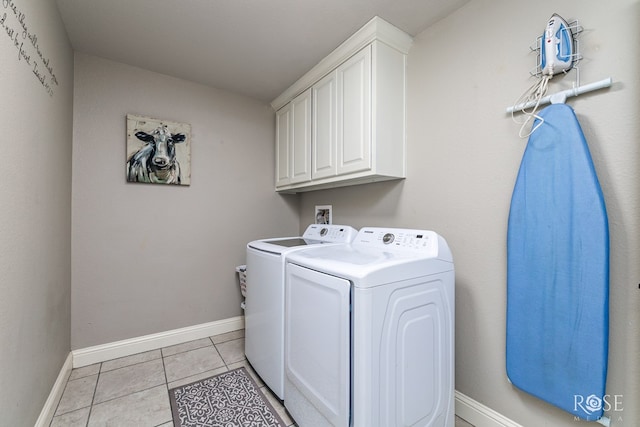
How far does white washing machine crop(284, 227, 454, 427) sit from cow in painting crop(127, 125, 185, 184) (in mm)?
1496

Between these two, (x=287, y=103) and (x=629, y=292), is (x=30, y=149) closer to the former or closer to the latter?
(x=287, y=103)

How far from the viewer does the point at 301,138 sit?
7.97 feet

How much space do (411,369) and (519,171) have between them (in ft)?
3.39

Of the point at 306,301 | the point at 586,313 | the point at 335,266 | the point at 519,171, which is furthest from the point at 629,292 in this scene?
the point at 306,301

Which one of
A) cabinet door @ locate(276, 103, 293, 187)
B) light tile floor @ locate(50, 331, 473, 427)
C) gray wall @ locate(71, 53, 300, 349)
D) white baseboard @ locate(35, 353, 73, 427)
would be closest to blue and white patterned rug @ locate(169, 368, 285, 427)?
light tile floor @ locate(50, 331, 473, 427)

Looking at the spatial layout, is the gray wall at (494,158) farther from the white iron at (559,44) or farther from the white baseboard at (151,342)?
the white baseboard at (151,342)

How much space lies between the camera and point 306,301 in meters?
1.34

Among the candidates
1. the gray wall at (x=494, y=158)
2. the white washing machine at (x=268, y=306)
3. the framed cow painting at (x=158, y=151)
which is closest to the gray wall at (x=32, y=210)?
the framed cow painting at (x=158, y=151)

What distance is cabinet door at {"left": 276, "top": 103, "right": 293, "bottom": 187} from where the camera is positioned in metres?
2.62

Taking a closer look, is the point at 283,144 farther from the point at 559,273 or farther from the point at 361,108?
the point at 559,273

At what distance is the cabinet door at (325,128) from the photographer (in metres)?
2.03

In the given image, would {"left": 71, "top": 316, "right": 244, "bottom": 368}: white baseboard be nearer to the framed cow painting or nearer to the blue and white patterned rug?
the blue and white patterned rug

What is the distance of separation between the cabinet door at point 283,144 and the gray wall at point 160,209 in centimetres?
13

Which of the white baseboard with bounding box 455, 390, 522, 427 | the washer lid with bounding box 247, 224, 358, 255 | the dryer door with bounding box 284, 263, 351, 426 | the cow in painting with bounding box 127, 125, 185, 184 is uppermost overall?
the cow in painting with bounding box 127, 125, 185, 184
